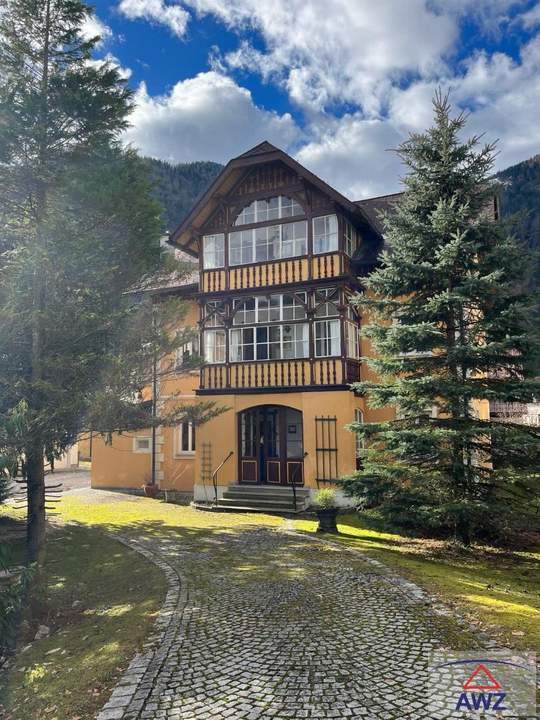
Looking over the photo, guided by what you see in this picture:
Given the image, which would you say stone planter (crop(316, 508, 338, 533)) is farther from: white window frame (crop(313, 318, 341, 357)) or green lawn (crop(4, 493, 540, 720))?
white window frame (crop(313, 318, 341, 357))

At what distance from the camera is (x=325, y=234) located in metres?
16.8

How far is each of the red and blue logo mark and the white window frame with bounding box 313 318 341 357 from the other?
11687 mm

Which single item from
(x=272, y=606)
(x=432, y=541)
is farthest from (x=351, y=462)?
(x=272, y=606)

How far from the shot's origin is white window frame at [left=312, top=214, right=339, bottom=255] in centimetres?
1660

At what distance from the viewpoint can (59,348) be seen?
9.57m

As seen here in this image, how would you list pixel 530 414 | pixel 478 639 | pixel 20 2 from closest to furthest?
1. pixel 478 639
2. pixel 20 2
3. pixel 530 414

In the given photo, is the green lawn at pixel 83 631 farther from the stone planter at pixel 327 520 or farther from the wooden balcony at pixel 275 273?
the wooden balcony at pixel 275 273

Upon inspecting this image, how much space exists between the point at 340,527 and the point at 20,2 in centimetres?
1410

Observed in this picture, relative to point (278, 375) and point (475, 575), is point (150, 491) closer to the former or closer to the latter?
point (278, 375)

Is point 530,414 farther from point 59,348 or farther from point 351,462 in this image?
point 59,348

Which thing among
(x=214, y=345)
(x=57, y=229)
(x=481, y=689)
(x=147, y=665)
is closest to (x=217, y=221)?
(x=214, y=345)

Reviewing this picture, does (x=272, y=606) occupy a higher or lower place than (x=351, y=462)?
lower

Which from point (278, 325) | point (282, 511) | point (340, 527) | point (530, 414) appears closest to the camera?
point (340, 527)

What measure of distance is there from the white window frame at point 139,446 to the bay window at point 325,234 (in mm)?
10793
